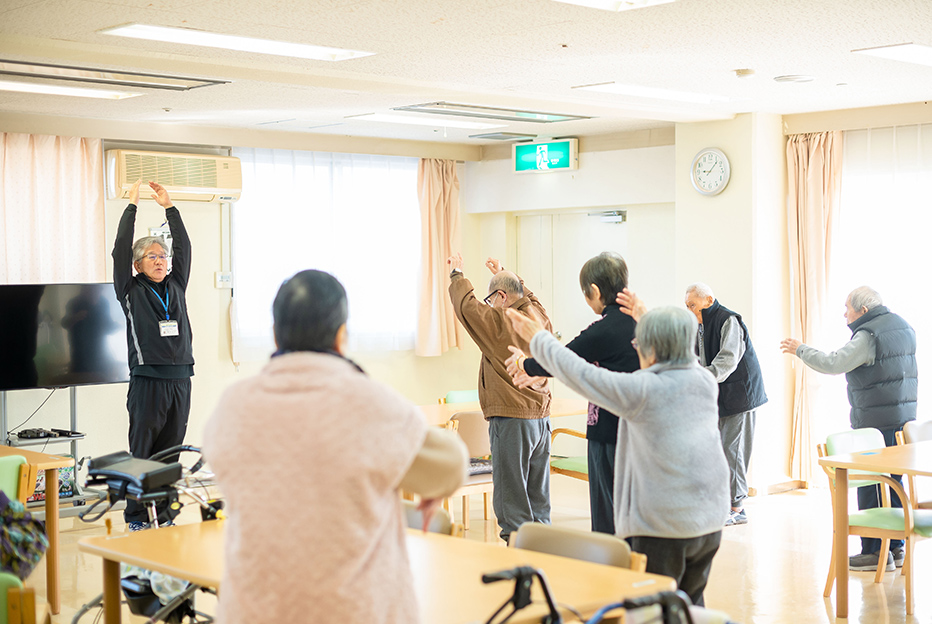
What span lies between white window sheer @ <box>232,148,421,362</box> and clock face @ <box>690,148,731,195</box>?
2.69 meters

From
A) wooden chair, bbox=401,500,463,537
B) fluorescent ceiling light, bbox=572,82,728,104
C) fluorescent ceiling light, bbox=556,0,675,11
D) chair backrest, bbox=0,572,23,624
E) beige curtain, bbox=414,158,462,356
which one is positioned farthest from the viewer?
beige curtain, bbox=414,158,462,356

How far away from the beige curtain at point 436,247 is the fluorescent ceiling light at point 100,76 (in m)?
3.58

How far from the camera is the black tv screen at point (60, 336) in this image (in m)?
6.88

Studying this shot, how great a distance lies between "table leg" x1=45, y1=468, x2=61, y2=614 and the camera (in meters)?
4.88

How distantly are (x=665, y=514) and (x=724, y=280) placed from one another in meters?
4.55

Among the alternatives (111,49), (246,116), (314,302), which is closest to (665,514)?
(314,302)

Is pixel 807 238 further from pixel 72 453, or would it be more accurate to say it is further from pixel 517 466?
pixel 72 453

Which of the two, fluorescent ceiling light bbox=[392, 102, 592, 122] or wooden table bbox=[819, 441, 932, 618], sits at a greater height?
fluorescent ceiling light bbox=[392, 102, 592, 122]

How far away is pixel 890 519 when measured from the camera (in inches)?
197

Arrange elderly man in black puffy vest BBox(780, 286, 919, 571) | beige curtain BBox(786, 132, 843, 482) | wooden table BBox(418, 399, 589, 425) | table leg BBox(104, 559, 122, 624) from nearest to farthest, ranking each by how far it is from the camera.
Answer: table leg BBox(104, 559, 122, 624), elderly man in black puffy vest BBox(780, 286, 919, 571), wooden table BBox(418, 399, 589, 425), beige curtain BBox(786, 132, 843, 482)

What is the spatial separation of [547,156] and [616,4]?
4.71 m

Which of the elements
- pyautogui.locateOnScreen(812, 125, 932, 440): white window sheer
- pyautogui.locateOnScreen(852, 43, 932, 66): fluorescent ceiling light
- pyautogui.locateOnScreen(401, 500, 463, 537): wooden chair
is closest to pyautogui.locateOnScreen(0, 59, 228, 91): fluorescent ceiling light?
pyautogui.locateOnScreen(401, 500, 463, 537): wooden chair

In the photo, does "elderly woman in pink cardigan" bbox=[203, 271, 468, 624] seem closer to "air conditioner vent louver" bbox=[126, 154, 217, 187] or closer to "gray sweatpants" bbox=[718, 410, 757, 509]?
"gray sweatpants" bbox=[718, 410, 757, 509]

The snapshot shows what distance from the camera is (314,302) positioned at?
2100 mm
